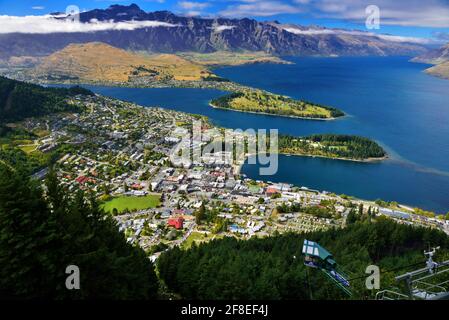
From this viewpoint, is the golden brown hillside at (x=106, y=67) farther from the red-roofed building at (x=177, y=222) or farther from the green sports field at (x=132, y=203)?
the red-roofed building at (x=177, y=222)

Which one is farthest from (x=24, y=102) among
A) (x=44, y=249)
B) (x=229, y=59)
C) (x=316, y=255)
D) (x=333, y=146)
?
(x=229, y=59)

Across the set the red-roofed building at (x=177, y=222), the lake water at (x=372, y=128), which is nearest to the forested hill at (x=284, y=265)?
the red-roofed building at (x=177, y=222)

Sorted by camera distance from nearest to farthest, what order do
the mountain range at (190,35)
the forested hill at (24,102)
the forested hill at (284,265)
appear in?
the forested hill at (284,265) < the forested hill at (24,102) < the mountain range at (190,35)

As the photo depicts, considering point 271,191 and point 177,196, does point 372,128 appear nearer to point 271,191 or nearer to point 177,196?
point 271,191

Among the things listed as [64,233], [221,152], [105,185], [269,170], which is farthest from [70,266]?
[221,152]

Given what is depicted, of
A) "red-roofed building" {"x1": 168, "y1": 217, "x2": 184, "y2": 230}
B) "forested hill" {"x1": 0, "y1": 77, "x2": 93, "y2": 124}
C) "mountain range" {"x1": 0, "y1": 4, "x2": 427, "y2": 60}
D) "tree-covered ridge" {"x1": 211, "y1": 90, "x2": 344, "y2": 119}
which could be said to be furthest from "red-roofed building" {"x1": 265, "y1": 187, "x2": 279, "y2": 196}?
"mountain range" {"x1": 0, "y1": 4, "x2": 427, "y2": 60}
